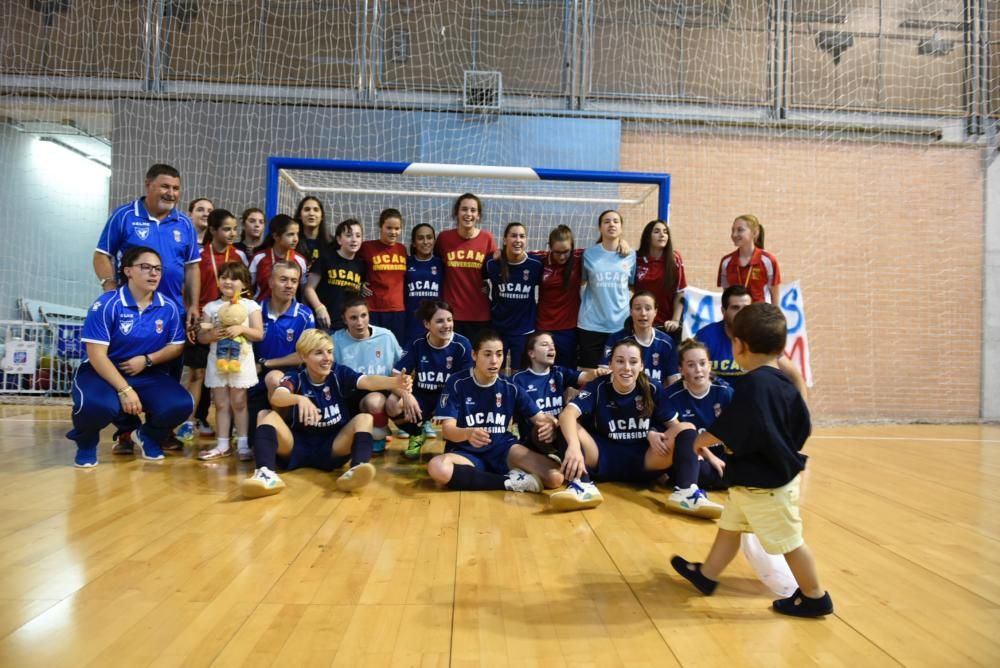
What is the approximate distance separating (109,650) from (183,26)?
7.42 metres

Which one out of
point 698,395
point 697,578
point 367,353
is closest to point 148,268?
point 367,353

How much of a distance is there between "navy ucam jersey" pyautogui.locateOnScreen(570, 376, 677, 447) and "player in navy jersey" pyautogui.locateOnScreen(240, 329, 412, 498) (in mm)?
978

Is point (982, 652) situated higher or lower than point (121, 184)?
lower

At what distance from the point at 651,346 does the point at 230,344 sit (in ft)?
7.87

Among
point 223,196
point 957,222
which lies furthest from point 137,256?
point 957,222

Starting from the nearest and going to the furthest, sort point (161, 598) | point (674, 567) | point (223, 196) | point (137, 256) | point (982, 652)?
point (982, 652)
point (161, 598)
point (674, 567)
point (137, 256)
point (223, 196)

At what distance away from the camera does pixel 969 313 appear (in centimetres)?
764

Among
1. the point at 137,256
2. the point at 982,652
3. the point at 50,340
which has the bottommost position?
the point at 982,652

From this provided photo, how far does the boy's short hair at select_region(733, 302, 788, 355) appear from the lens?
2.04m

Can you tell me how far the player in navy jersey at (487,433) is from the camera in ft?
11.3

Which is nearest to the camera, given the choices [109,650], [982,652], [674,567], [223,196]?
[109,650]

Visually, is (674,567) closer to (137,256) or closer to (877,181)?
(137,256)

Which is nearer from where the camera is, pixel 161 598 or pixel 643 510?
pixel 161 598

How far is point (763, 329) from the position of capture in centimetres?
204
